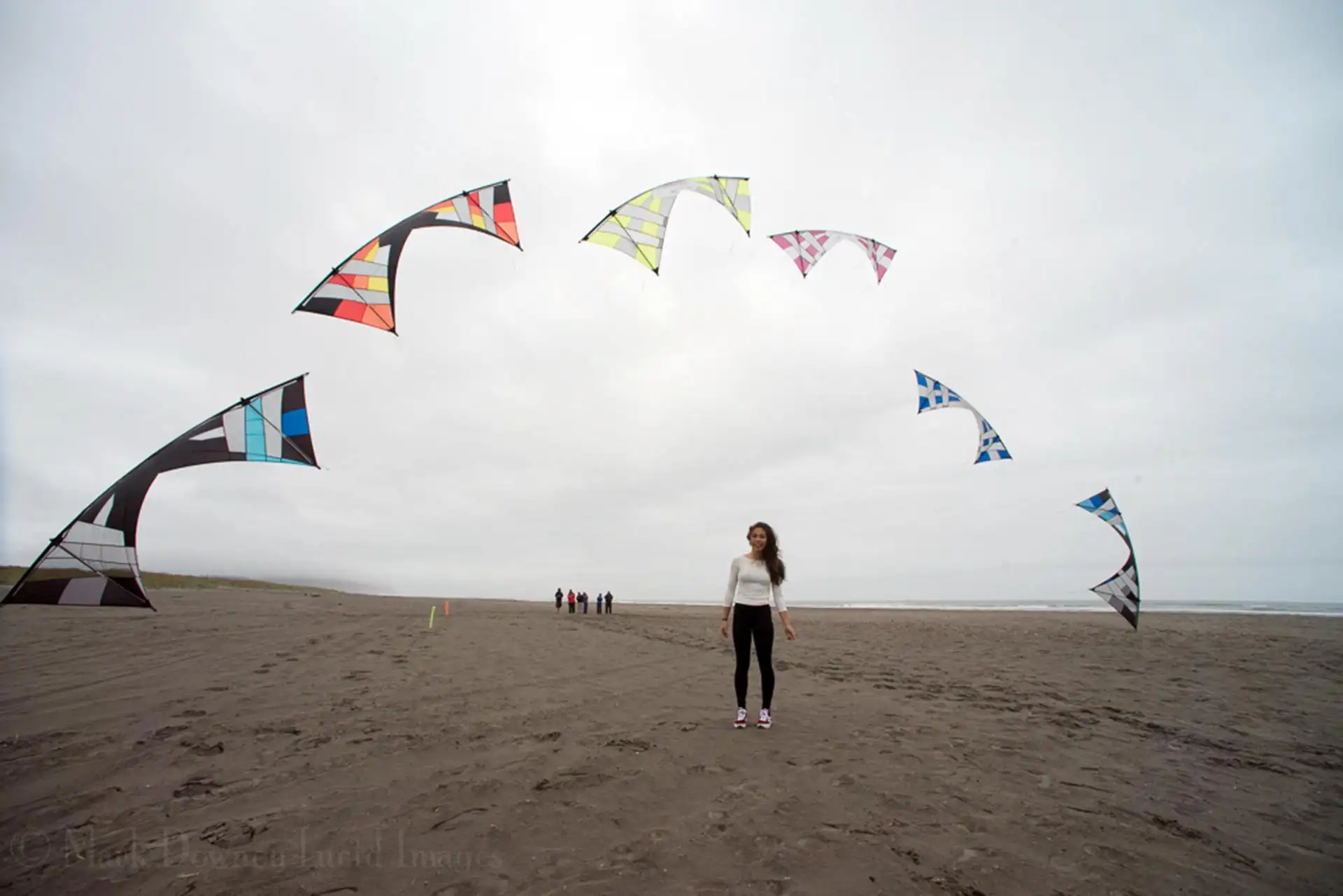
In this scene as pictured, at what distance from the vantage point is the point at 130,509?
4195 mm

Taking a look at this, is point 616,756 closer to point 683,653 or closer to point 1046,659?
point 683,653

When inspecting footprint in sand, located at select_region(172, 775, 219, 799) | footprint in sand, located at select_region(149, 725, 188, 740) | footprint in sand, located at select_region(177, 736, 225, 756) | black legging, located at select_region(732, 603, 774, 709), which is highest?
black legging, located at select_region(732, 603, 774, 709)

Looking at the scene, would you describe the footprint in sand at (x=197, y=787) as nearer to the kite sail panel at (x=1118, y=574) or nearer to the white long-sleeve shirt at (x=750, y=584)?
the white long-sleeve shirt at (x=750, y=584)

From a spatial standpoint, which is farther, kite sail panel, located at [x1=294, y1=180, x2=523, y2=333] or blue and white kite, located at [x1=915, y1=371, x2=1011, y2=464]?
blue and white kite, located at [x1=915, y1=371, x2=1011, y2=464]

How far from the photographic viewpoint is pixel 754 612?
4.93 m

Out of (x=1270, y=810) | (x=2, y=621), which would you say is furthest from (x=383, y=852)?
(x=2, y=621)

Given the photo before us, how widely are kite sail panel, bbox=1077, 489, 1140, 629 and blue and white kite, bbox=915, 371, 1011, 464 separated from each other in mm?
2789

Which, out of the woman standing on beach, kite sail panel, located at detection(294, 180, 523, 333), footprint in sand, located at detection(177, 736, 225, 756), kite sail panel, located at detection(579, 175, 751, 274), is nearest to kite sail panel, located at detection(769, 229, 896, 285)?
kite sail panel, located at detection(579, 175, 751, 274)

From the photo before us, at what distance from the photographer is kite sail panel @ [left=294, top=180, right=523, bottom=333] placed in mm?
6254

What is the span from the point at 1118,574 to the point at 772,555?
13.8m

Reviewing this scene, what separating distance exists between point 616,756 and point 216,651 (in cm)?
723

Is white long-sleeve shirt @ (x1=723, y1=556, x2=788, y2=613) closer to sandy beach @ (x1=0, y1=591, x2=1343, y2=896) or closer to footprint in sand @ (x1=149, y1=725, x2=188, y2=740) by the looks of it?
sandy beach @ (x1=0, y1=591, x2=1343, y2=896)

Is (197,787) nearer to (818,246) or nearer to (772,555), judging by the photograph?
(772,555)

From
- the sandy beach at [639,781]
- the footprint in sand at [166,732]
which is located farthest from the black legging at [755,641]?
the footprint in sand at [166,732]
